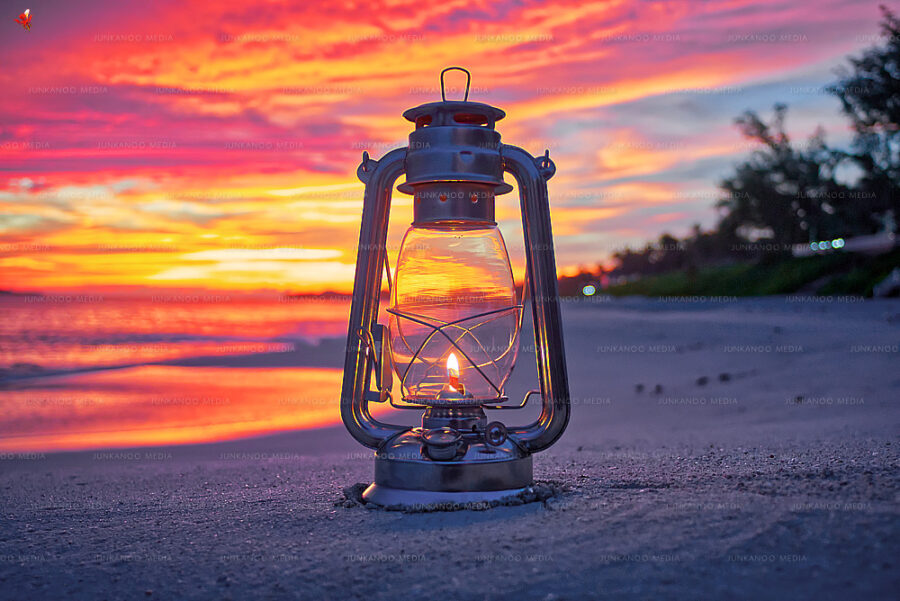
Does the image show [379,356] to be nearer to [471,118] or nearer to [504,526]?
[504,526]

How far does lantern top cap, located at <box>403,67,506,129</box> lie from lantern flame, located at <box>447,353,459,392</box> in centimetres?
87

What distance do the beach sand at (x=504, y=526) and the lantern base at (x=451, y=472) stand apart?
0.10m

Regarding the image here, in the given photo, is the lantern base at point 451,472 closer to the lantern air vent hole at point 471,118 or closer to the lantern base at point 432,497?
the lantern base at point 432,497

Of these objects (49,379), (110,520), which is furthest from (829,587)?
(49,379)

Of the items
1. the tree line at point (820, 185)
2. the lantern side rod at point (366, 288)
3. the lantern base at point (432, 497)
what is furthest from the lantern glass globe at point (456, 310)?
the tree line at point (820, 185)

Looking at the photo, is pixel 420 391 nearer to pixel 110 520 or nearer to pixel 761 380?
pixel 110 520

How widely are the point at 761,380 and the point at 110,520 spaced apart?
6.60 meters

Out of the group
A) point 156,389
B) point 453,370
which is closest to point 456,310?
point 453,370

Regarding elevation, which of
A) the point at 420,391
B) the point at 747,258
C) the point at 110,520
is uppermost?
the point at 747,258

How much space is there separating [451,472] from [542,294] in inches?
28.4

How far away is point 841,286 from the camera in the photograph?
68.9 ft

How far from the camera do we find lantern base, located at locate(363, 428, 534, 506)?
9.57ft

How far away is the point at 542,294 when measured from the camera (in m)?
3.03

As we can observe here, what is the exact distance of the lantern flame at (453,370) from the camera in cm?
309
